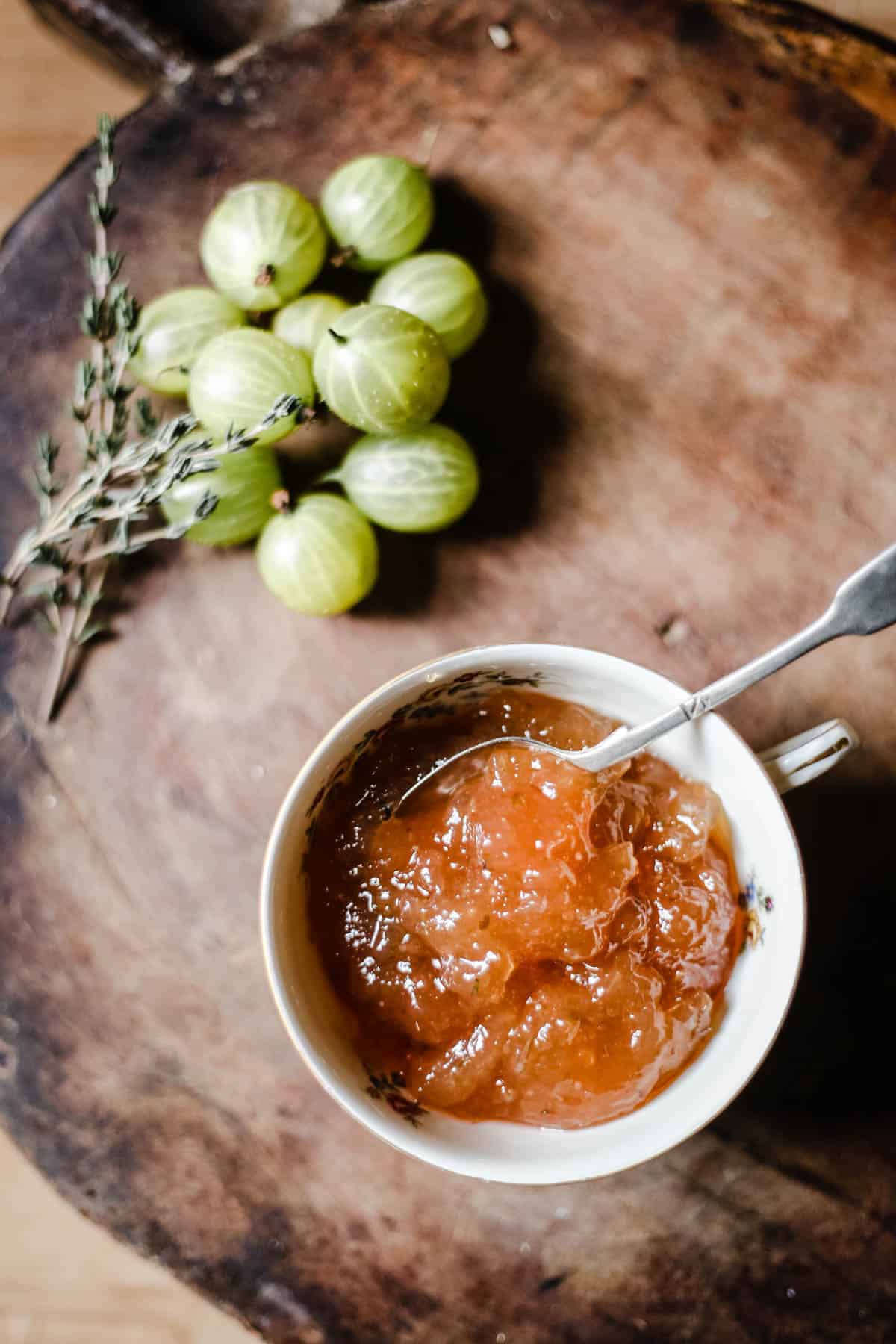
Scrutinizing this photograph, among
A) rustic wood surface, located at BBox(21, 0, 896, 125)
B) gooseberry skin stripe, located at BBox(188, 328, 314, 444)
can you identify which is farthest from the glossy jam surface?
rustic wood surface, located at BBox(21, 0, 896, 125)

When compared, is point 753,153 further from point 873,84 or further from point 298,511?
point 298,511

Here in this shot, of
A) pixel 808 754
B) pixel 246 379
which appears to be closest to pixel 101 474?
A: pixel 246 379

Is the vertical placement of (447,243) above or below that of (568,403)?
above

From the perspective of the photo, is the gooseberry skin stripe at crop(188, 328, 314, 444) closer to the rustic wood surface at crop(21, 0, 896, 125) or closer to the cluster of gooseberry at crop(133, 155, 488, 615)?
the cluster of gooseberry at crop(133, 155, 488, 615)

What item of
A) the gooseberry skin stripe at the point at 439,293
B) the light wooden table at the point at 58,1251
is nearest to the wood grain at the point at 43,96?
the light wooden table at the point at 58,1251

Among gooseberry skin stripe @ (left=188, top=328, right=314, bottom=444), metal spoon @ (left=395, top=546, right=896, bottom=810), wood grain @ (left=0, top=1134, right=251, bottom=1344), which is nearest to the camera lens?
metal spoon @ (left=395, top=546, right=896, bottom=810)

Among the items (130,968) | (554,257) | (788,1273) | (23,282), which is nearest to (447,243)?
(554,257)
